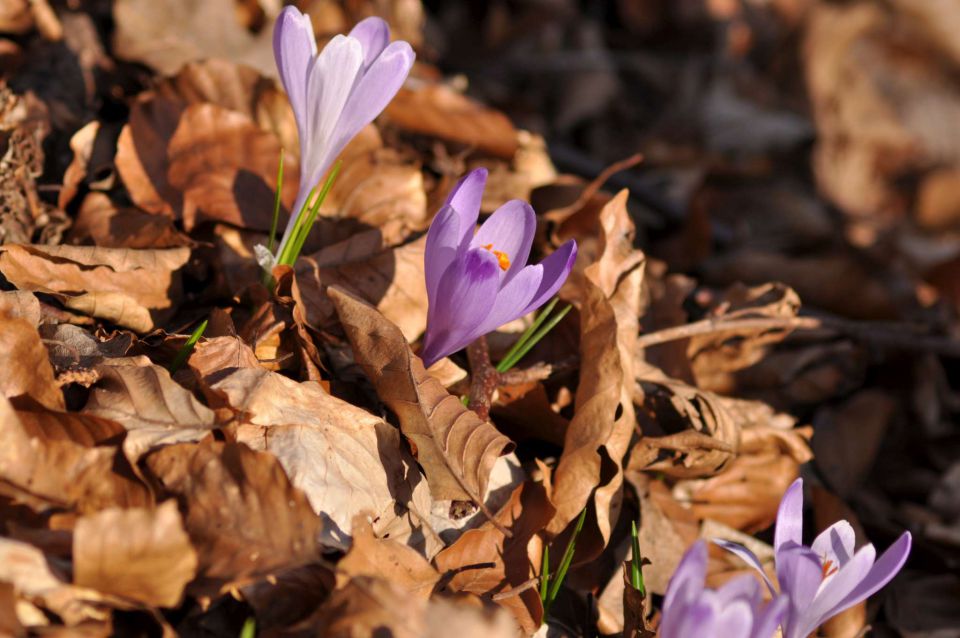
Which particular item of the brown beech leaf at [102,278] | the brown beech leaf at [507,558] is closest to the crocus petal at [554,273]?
the brown beech leaf at [507,558]

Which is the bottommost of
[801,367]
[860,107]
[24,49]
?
[860,107]

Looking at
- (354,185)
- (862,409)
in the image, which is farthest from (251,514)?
(862,409)

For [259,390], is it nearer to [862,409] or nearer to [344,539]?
[344,539]

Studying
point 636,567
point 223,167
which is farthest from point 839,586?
point 223,167

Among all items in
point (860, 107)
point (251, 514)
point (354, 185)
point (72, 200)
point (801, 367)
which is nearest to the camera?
point (251, 514)

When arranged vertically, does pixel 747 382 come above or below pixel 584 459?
below

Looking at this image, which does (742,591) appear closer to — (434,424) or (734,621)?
(734,621)

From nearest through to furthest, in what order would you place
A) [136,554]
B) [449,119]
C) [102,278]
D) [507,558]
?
[136,554]
[507,558]
[102,278]
[449,119]
